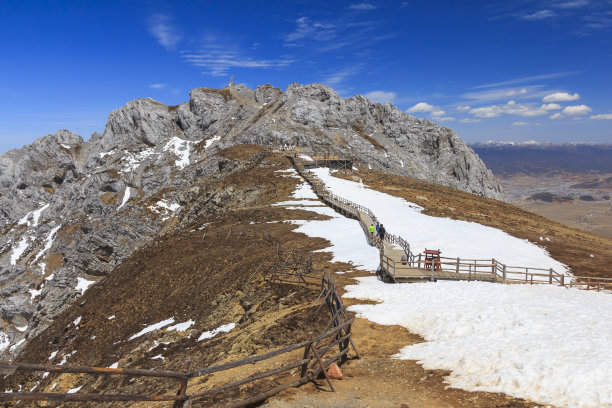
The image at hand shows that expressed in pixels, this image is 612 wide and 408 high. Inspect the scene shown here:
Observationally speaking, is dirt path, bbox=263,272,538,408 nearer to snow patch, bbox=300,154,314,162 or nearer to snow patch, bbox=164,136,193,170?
snow patch, bbox=300,154,314,162

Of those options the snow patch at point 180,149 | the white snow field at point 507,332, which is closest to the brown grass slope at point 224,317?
the white snow field at point 507,332

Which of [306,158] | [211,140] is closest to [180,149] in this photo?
[211,140]

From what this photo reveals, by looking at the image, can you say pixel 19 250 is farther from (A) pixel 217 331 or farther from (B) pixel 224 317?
(A) pixel 217 331

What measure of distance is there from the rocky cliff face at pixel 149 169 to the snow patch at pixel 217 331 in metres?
32.0

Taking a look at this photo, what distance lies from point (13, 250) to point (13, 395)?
108033mm

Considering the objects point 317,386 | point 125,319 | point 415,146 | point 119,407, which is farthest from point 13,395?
point 415,146

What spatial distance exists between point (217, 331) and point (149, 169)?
296 ft

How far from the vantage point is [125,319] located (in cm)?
2444

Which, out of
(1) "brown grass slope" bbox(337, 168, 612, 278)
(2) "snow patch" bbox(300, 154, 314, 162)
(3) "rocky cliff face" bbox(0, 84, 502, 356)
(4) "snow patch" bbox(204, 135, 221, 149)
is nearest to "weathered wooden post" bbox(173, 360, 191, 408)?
(1) "brown grass slope" bbox(337, 168, 612, 278)

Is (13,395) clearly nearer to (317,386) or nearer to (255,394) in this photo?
(255,394)

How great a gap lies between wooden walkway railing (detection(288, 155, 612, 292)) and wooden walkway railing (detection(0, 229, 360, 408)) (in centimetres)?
491

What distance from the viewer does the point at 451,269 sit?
2308 centimetres

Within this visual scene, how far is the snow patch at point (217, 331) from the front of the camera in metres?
17.1

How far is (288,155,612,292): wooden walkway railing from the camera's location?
808 inches
